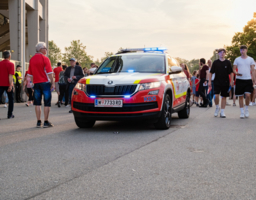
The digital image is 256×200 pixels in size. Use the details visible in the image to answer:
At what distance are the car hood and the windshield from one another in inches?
18.4

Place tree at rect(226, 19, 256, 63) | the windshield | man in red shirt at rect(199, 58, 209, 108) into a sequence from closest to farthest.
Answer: the windshield < man in red shirt at rect(199, 58, 209, 108) < tree at rect(226, 19, 256, 63)

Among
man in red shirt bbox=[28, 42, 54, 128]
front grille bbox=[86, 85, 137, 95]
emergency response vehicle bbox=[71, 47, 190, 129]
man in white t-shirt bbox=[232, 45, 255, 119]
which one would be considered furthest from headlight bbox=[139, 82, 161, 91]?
man in white t-shirt bbox=[232, 45, 255, 119]

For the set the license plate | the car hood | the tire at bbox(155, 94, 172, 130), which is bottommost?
the tire at bbox(155, 94, 172, 130)

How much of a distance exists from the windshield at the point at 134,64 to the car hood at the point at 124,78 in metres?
0.47

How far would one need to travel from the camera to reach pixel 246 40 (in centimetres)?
6238

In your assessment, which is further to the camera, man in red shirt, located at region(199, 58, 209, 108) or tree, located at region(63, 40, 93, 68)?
tree, located at region(63, 40, 93, 68)

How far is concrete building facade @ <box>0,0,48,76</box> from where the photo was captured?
2262 cm

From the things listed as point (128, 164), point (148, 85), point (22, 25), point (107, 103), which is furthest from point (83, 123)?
point (22, 25)

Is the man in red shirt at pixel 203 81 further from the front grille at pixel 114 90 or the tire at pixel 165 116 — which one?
the front grille at pixel 114 90

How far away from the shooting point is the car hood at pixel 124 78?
7297 mm

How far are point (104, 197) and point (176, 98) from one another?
578 cm

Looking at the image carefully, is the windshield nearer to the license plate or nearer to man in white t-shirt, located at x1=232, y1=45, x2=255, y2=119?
the license plate

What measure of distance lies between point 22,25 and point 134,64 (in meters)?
16.5

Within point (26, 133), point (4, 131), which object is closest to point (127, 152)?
point (26, 133)
